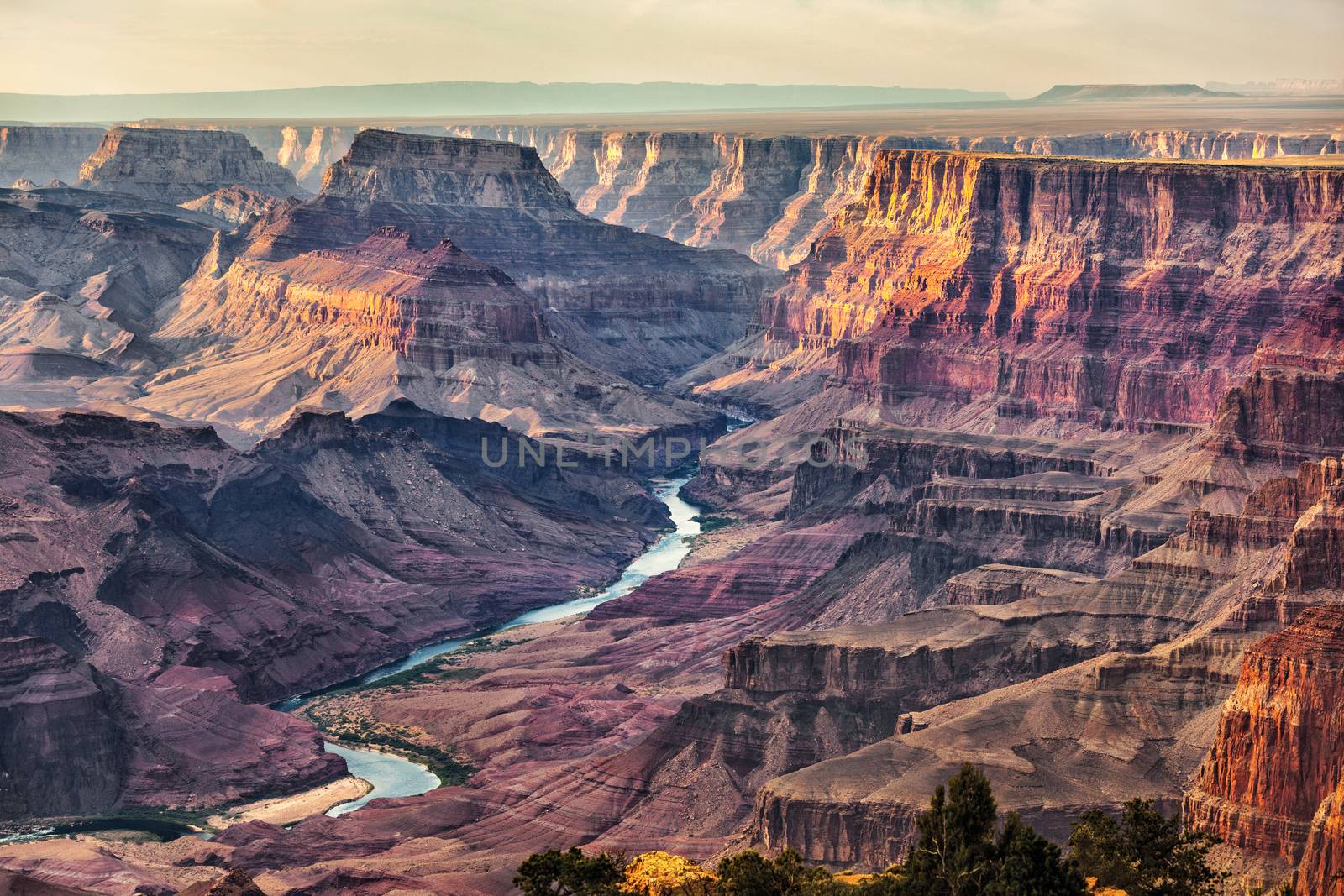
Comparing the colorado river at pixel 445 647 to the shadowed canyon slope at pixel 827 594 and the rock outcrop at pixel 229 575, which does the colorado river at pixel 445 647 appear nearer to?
the rock outcrop at pixel 229 575

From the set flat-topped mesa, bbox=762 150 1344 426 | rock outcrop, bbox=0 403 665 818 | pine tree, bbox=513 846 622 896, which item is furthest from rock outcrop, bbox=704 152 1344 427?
pine tree, bbox=513 846 622 896

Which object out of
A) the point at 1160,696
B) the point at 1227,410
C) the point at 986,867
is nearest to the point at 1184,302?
the point at 1227,410

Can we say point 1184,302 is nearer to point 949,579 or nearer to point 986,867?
point 949,579

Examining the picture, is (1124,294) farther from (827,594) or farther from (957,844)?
(957,844)

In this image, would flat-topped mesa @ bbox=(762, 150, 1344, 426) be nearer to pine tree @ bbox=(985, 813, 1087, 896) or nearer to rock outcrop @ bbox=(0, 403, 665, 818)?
rock outcrop @ bbox=(0, 403, 665, 818)

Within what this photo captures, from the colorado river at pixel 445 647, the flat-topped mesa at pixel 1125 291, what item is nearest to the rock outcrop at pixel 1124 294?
the flat-topped mesa at pixel 1125 291
